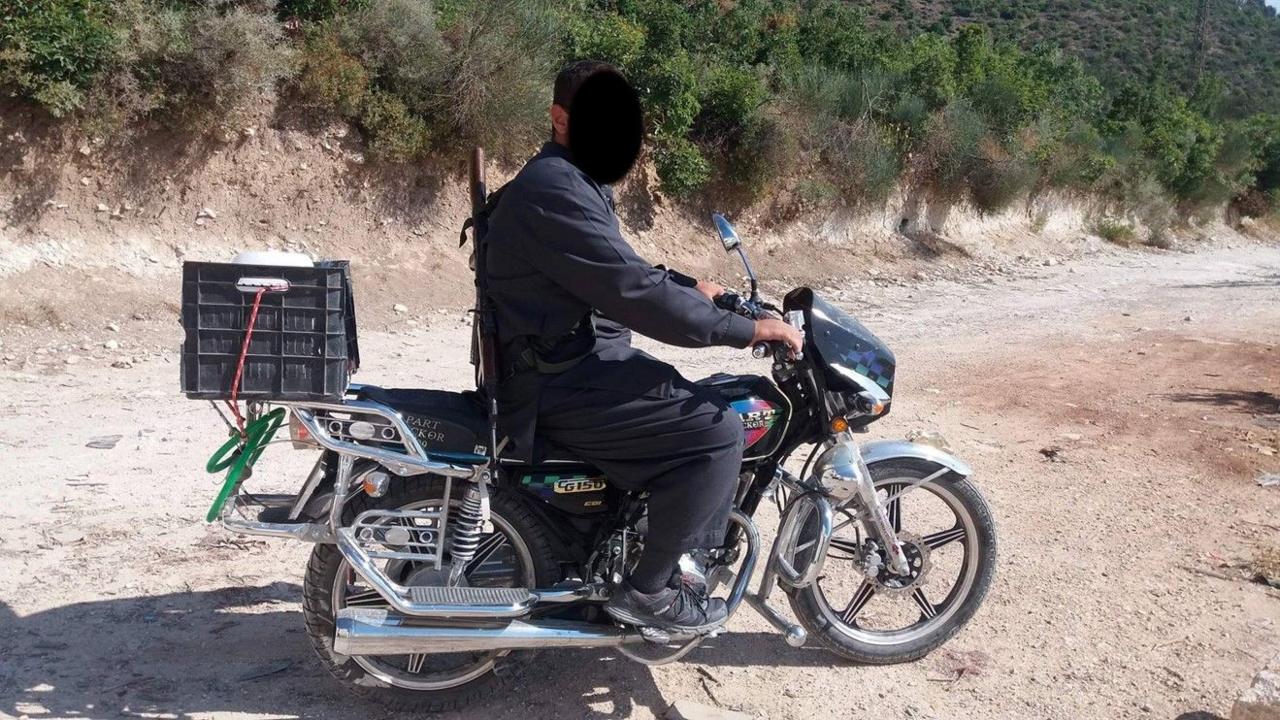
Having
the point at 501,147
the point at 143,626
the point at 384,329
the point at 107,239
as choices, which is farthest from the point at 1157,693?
the point at 501,147

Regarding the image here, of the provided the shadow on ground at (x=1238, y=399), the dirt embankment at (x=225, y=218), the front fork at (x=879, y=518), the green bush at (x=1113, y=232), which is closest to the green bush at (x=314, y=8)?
the dirt embankment at (x=225, y=218)

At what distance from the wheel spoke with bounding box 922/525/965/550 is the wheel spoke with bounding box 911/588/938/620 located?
18cm

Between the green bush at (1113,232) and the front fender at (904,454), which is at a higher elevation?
the front fender at (904,454)

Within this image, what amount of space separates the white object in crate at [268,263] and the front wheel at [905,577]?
1968 millimetres

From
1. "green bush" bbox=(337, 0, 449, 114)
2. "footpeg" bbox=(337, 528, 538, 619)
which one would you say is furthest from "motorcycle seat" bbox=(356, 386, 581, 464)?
"green bush" bbox=(337, 0, 449, 114)

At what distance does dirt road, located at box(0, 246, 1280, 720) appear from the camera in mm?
3777

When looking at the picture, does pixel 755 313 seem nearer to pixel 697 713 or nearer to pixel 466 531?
pixel 466 531

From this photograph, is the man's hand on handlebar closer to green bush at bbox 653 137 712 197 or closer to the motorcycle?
the motorcycle

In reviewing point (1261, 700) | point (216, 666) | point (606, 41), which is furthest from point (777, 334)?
point (606, 41)

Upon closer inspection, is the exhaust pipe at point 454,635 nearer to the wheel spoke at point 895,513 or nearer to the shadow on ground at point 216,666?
the shadow on ground at point 216,666

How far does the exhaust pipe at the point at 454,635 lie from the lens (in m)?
3.36

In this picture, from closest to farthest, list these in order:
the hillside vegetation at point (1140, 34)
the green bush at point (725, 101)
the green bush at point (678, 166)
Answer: the green bush at point (678, 166) → the green bush at point (725, 101) → the hillside vegetation at point (1140, 34)

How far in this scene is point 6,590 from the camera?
4.27 m

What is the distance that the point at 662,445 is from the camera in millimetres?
3348
